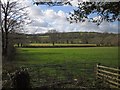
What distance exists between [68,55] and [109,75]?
918mm

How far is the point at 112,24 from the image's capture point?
5707mm

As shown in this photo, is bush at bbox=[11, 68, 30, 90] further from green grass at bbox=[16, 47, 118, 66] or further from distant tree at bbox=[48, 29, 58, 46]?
distant tree at bbox=[48, 29, 58, 46]

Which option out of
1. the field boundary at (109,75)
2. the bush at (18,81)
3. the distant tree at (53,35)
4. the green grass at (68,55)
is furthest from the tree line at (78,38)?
the bush at (18,81)

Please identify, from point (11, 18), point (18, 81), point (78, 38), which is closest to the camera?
point (18, 81)

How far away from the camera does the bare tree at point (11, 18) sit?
6.33 metres

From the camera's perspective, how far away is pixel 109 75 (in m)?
6.12

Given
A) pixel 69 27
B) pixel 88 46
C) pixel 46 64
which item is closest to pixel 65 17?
pixel 69 27

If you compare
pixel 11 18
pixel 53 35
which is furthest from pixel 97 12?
pixel 11 18

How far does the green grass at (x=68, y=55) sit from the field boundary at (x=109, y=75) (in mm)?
124

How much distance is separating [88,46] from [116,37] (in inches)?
21.7

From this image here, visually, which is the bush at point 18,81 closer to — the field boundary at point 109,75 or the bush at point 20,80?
the bush at point 20,80

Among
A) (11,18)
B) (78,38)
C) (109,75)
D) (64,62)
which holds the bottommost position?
(109,75)

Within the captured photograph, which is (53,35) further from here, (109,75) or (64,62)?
(109,75)

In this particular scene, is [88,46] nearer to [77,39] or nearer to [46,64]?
[77,39]
